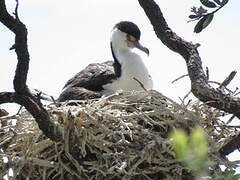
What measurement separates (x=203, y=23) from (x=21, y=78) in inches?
47.3

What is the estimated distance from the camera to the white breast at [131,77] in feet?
16.0

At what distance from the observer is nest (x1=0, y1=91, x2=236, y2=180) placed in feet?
10.5

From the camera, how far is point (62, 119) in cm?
331

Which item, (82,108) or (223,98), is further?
(82,108)

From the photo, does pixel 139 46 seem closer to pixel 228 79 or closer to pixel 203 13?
pixel 228 79

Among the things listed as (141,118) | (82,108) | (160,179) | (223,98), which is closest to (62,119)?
(82,108)

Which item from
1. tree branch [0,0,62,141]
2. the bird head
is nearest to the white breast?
the bird head

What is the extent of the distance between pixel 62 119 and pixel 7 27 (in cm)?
143

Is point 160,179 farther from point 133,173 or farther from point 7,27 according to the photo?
point 7,27

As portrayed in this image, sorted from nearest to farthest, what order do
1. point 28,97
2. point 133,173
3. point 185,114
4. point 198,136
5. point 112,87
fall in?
point 198,136, point 28,97, point 133,173, point 185,114, point 112,87

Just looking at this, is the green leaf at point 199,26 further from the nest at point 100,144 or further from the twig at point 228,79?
the twig at point 228,79

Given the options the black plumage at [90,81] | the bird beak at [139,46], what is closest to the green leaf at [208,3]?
the black plumage at [90,81]

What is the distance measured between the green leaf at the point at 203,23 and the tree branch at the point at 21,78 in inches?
44.2

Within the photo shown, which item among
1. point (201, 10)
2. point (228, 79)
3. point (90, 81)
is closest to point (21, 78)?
point (201, 10)
